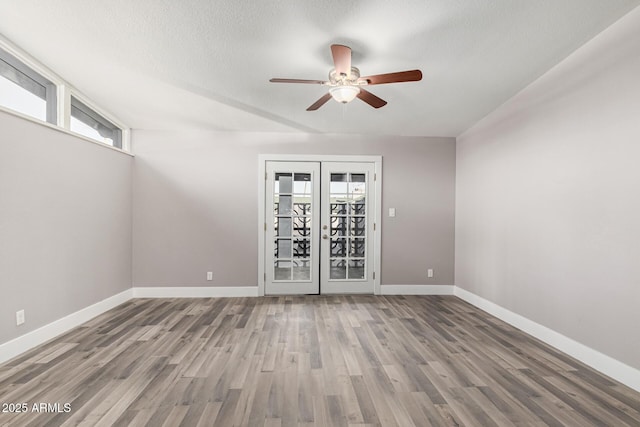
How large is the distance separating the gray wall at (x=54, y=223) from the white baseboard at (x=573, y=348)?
15.7 ft

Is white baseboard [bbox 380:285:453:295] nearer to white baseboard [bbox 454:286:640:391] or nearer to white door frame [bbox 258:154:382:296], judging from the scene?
white door frame [bbox 258:154:382:296]

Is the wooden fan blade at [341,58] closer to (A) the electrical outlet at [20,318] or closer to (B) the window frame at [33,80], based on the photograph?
(B) the window frame at [33,80]

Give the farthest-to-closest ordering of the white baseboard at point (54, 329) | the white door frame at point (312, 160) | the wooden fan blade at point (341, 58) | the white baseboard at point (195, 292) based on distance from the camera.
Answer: the white door frame at point (312, 160), the white baseboard at point (195, 292), the white baseboard at point (54, 329), the wooden fan blade at point (341, 58)

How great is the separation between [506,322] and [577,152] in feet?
6.47

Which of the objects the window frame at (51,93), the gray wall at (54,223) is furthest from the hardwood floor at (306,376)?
the window frame at (51,93)

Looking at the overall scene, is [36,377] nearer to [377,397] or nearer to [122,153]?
[377,397]

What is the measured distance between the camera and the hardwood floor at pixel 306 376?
1.85 m

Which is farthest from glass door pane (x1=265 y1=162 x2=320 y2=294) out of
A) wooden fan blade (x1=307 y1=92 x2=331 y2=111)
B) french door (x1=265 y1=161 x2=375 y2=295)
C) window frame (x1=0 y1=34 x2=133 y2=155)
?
window frame (x1=0 y1=34 x2=133 y2=155)

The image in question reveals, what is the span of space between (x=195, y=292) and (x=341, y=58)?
3.81 meters

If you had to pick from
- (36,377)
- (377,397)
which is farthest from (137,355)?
(377,397)

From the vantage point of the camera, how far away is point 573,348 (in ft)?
8.75

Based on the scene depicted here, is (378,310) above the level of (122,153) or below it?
below

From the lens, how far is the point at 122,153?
420 centimetres

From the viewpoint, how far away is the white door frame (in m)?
4.59
